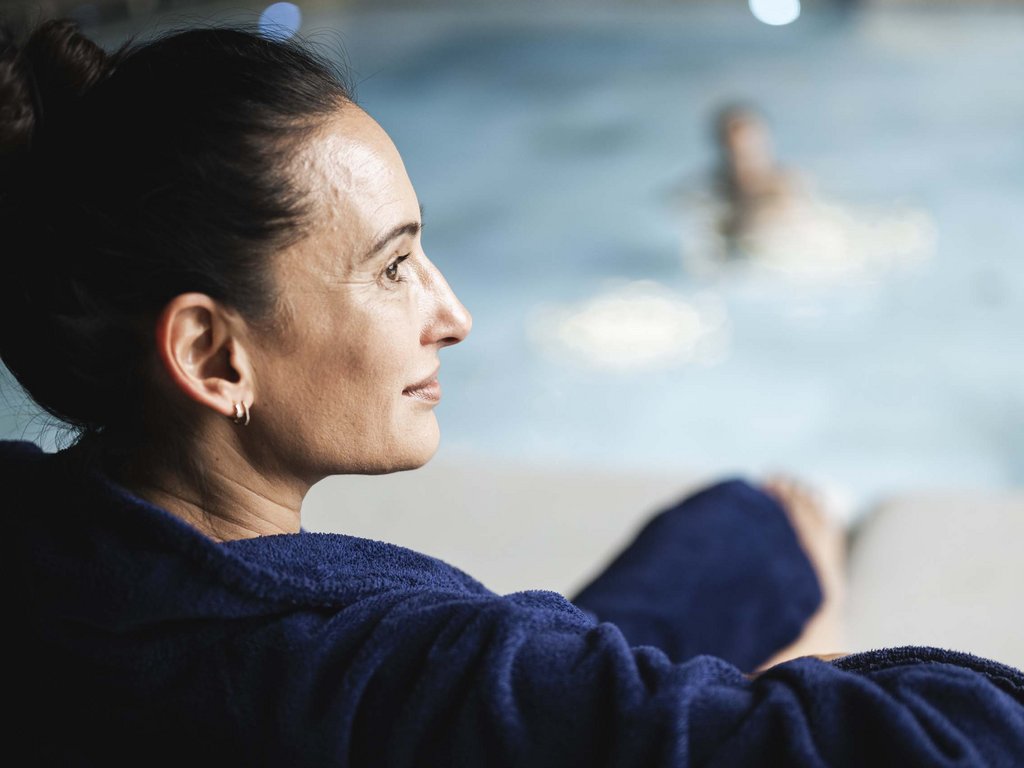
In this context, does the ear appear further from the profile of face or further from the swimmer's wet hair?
the profile of face

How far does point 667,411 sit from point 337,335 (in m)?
2.90

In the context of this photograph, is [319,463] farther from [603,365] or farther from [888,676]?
[603,365]

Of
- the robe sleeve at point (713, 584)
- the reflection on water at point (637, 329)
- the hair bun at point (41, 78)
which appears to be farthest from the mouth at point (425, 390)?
the reflection on water at point (637, 329)

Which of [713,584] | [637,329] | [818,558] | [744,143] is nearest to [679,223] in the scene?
[744,143]

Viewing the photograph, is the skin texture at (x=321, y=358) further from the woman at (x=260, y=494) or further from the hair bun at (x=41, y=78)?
the hair bun at (x=41, y=78)

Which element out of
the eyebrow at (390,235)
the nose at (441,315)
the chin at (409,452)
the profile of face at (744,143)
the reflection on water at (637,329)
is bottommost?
the reflection on water at (637,329)

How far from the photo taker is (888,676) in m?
0.69

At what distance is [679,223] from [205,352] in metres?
4.25

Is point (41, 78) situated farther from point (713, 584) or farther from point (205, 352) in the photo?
point (713, 584)

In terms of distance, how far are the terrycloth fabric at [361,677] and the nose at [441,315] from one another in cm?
17

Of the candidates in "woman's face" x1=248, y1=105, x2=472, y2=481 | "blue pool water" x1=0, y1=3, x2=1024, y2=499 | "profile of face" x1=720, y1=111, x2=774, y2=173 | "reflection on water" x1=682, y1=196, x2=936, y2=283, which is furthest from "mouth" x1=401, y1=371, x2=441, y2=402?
"profile of face" x1=720, y1=111, x2=774, y2=173

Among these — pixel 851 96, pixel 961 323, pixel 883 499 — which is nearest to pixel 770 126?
pixel 851 96

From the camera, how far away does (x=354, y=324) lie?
82 cm

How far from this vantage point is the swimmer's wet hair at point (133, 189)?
0.76 meters
